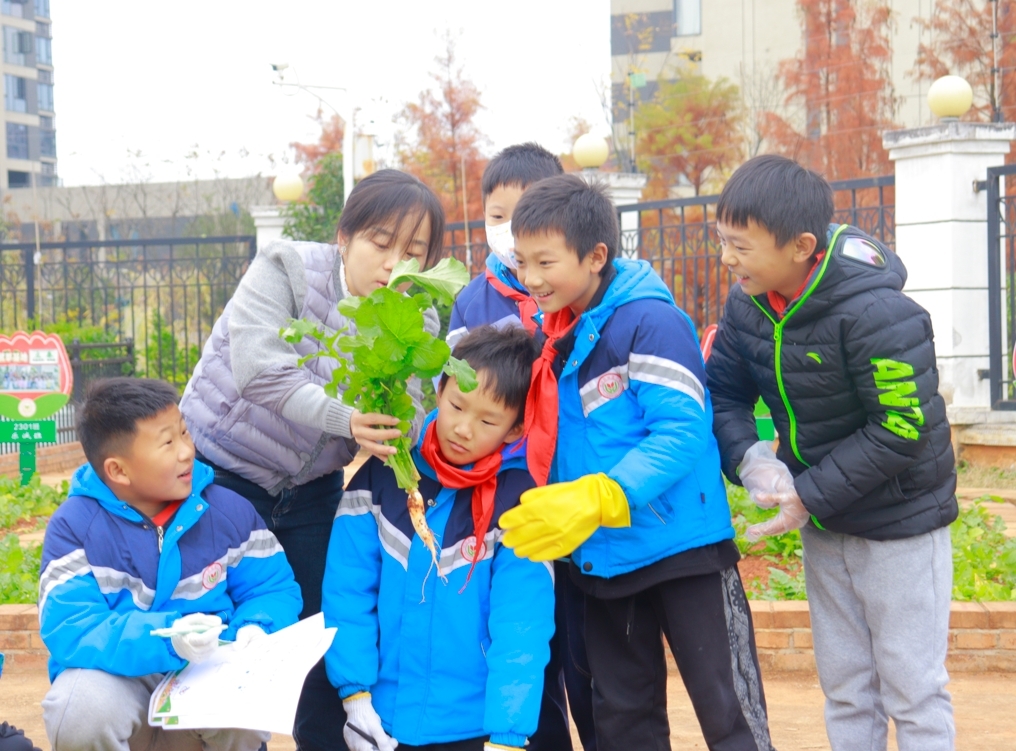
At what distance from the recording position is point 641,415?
2605 mm

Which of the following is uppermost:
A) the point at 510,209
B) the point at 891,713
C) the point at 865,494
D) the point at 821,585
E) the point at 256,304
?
the point at 510,209

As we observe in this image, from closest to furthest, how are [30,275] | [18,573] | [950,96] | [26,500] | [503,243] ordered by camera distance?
[503,243]
[18,573]
[26,500]
[950,96]
[30,275]

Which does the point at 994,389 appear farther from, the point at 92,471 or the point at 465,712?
the point at 92,471

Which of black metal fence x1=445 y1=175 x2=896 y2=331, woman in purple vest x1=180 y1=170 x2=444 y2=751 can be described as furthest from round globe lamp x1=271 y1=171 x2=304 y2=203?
woman in purple vest x1=180 y1=170 x2=444 y2=751

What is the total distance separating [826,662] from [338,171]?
32.6 feet

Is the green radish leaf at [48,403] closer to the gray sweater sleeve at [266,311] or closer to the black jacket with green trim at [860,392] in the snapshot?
the gray sweater sleeve at [266,311]

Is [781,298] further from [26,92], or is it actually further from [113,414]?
[26,92]

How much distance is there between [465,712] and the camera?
2.61 meters

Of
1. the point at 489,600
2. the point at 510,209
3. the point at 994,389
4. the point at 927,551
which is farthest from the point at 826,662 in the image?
the point at 994,389

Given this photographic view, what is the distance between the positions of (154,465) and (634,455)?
1.19 meters

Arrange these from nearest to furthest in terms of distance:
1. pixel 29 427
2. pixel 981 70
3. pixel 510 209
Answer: pixel 510 209
pixel 29 427
pixel 981 70

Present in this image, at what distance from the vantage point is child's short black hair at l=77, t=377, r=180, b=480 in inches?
104

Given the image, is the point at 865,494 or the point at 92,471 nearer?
the point at 865,494

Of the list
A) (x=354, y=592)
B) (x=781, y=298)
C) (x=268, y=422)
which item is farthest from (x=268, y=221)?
(x=781, y=298)
